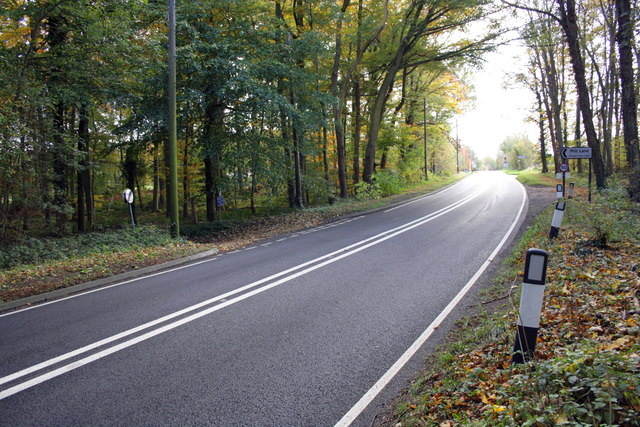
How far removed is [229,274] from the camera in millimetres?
7781

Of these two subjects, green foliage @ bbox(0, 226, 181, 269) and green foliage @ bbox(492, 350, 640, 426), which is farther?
green foliage @ bbox(0, 226, 181, 269)

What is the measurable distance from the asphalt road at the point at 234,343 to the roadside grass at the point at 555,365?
1.53 ft

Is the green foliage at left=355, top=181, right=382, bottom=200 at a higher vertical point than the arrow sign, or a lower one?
lower

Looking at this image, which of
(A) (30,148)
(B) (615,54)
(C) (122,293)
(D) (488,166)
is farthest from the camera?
(D) (488,166)

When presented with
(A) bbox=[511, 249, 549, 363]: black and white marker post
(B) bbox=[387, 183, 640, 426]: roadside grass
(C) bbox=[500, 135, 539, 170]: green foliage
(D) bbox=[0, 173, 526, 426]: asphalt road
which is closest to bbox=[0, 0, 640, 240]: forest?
(D) bbox=[0, 173, 526, 426]: asphalt road

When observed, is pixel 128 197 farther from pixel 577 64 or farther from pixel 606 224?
pixel 577 64

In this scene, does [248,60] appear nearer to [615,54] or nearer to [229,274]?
[229,274]

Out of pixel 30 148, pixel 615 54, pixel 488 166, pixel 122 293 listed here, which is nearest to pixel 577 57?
pixel 615 54

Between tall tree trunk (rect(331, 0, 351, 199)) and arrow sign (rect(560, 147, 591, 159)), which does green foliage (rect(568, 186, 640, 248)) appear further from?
tall tree trunk (rect(331, 0, 351, 199))

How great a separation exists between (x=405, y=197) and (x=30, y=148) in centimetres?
2014

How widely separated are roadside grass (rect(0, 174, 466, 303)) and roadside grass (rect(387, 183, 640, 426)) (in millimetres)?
7416

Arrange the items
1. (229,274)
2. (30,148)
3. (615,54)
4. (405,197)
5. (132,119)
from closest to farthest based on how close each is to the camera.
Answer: (229,274)
(30,148)
(132,119)
(615,54)
(405,197)

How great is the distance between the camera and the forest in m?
11.1

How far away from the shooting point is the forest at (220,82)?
1112 centimetres
